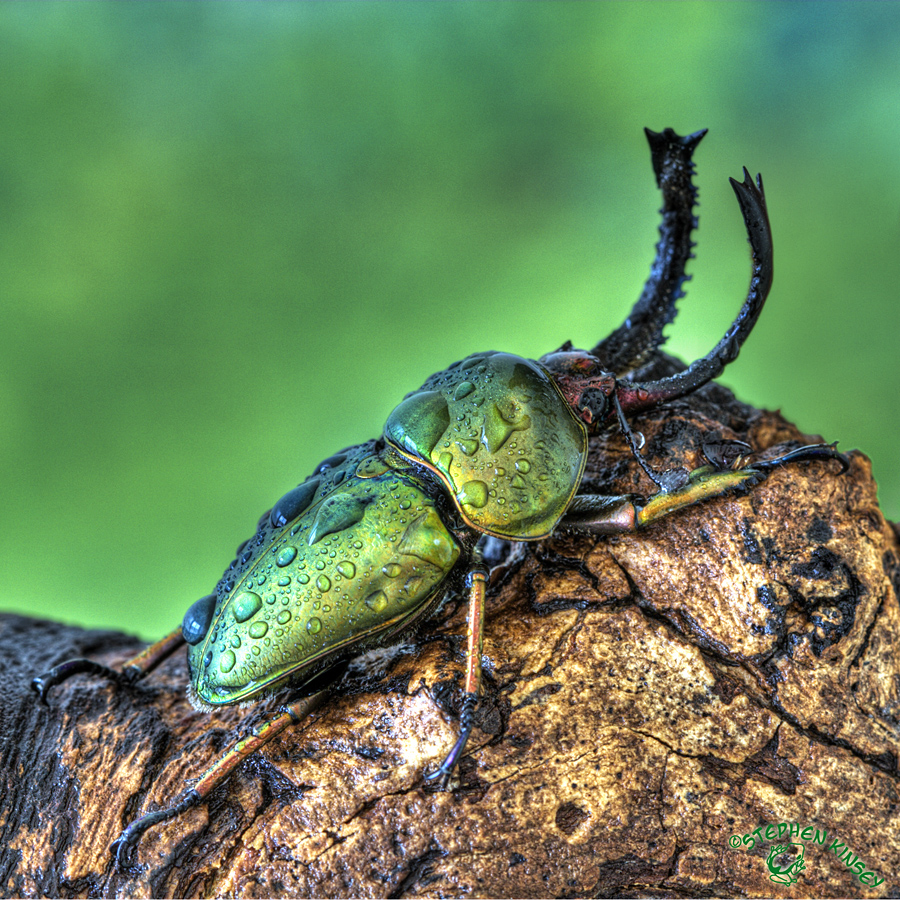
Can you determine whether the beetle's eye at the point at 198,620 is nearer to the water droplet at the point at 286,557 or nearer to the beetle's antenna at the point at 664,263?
the water droplet at the point at 286,557

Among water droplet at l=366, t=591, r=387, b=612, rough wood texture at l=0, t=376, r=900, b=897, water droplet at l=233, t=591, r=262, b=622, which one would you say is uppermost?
water droplet at l=233, t=591, r=262, b=622

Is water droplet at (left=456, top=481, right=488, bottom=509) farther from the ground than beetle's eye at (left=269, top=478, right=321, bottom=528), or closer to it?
closer to it

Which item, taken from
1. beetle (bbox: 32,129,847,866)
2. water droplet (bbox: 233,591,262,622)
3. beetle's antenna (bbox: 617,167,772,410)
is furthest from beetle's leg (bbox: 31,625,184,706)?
beetle's antenna (bbox: 617,167,772,410)

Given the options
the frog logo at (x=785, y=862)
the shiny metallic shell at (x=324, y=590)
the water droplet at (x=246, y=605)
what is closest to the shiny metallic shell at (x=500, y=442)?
the shiny metallic shell at (x=324, y=590)

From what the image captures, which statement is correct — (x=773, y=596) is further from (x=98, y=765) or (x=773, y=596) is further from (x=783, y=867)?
(x=98, y=765)

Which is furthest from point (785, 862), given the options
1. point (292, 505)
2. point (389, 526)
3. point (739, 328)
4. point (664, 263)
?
point (664, 263)

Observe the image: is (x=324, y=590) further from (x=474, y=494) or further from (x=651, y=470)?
(x=651, y=470)

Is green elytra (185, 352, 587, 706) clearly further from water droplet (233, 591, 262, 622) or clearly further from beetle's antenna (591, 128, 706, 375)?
beetle's antenna (591, 128, 706, 375)
